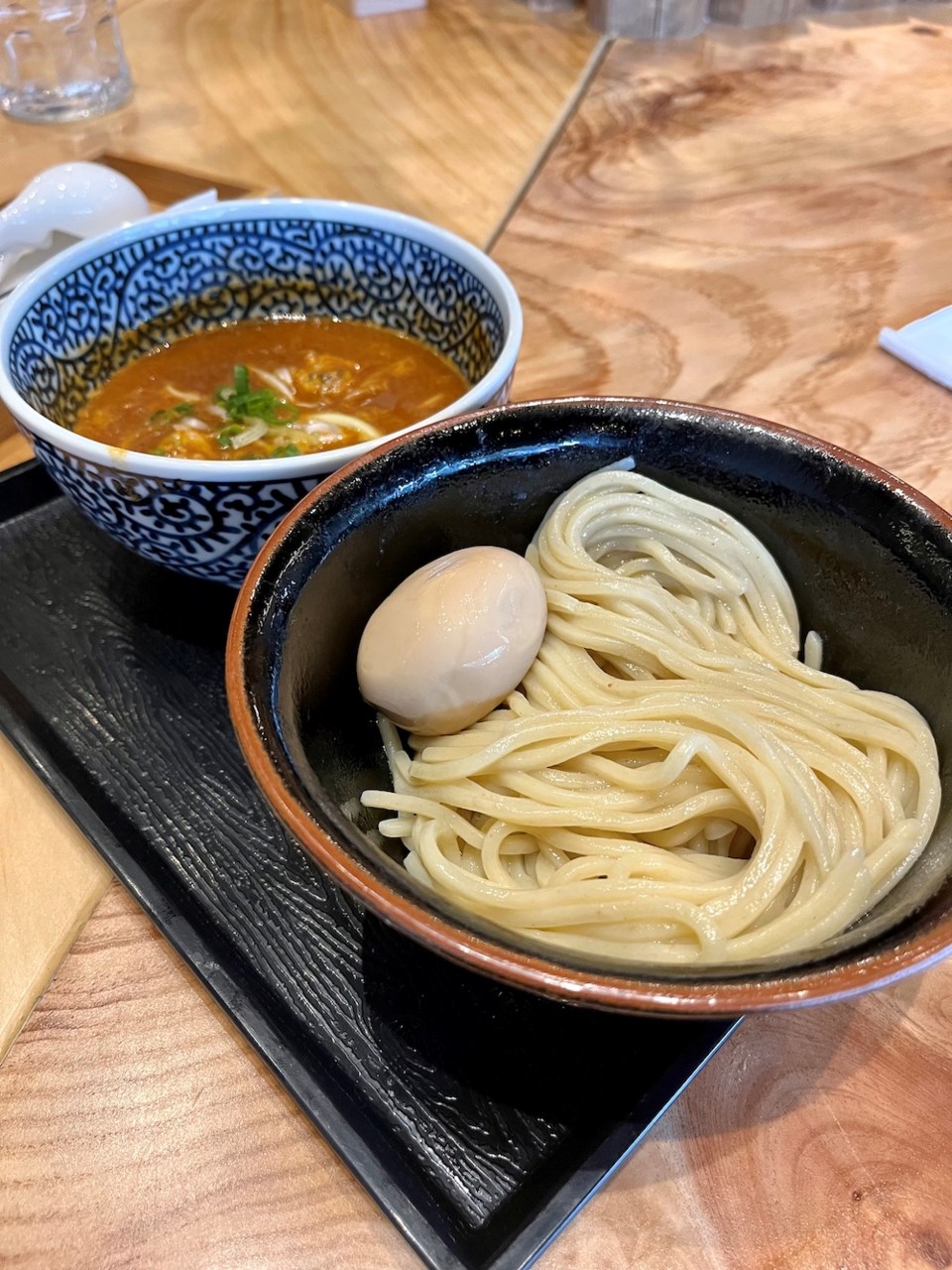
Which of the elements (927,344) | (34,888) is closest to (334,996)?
(34,888)

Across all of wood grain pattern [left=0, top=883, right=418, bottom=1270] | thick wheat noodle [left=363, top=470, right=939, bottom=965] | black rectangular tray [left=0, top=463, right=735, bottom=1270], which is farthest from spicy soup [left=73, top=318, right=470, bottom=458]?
wood grain pattern [left=0, top=883, right=418, bottom=1270]

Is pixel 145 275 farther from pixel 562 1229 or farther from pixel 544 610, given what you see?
pixel 562 1229

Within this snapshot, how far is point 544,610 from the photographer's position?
104 centimetres

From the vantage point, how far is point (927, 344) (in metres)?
1.75

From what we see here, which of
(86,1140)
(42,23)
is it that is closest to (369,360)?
(86,1140)

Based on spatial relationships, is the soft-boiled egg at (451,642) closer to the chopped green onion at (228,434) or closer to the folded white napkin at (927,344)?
the chopped green onion at (228,434)

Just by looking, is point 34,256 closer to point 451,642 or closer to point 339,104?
point 339,104

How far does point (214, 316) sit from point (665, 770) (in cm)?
109

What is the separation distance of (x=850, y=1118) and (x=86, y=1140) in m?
0.69

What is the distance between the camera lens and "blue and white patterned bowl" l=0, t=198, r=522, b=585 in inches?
42.4

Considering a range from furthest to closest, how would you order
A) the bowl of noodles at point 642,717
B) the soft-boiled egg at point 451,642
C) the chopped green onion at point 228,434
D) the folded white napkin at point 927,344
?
the folded white napkin at point 927,344
the chopped green onion at point 228,434
the soft-boiled egg at point 451,642
the bowl of noodles at point 642,717

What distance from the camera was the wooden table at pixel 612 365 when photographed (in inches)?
31.4

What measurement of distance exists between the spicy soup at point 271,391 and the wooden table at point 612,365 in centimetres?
32

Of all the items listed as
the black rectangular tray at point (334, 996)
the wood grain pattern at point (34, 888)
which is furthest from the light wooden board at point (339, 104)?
the wood grain pattern at point (34, 888)
